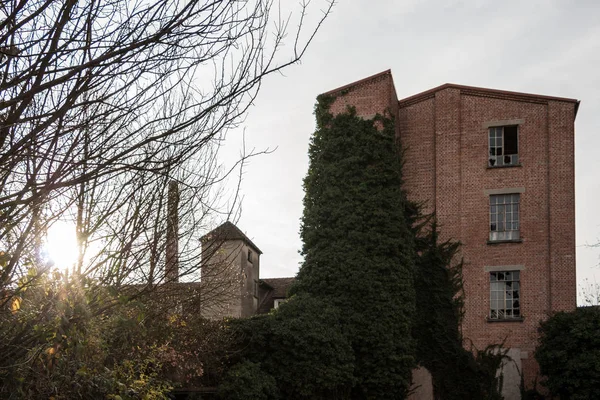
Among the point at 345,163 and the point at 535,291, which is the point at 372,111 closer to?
the point at 345,163

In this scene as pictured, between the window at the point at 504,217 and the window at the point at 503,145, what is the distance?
145 centimetres

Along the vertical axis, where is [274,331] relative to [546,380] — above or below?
above

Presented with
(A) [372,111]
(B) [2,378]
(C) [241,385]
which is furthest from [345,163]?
(B) [2,378]

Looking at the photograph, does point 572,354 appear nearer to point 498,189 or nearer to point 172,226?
point 498,189

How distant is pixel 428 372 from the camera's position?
2689 centimetres

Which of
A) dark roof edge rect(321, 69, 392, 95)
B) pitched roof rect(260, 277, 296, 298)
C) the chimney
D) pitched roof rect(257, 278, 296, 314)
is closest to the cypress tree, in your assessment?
dark roof edge rect(321, 69, 392, 95)

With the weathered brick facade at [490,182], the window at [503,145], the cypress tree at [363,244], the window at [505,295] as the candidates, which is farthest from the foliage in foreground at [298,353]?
the window at [503,145]

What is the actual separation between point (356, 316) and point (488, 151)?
9.42 meters

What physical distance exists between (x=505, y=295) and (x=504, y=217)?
3182mm

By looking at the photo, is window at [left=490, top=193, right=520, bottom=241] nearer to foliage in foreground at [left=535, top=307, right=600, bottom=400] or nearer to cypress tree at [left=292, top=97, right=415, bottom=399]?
cypress tree at [left=292, top=97, right=415, bottom=399]

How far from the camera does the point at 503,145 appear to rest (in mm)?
29109

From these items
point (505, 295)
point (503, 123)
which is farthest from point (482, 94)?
point (505, 295)

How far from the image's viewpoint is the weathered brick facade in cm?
2734

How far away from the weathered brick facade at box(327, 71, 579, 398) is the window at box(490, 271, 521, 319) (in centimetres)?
22
